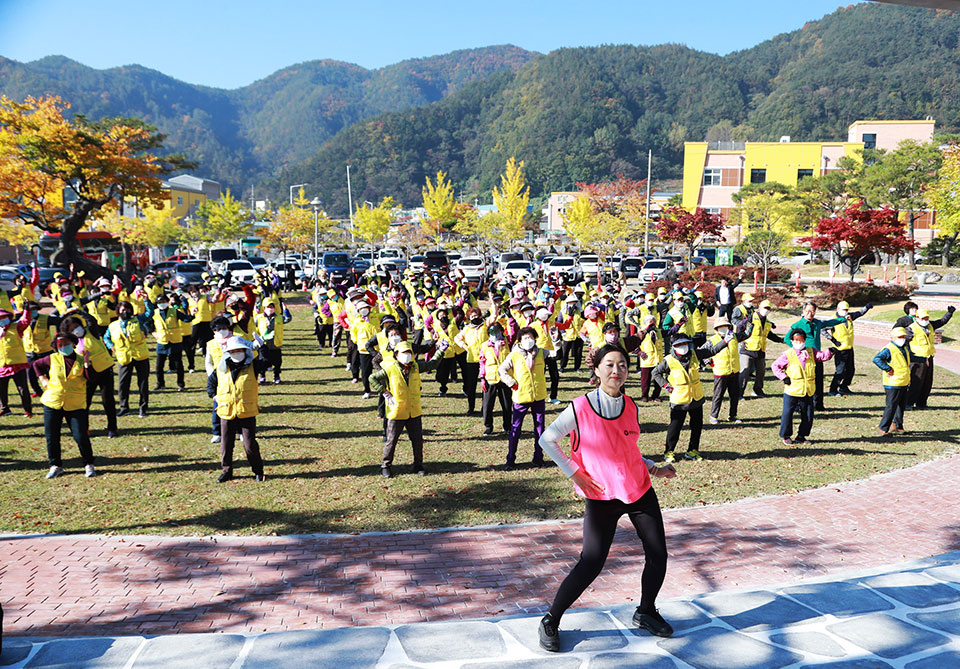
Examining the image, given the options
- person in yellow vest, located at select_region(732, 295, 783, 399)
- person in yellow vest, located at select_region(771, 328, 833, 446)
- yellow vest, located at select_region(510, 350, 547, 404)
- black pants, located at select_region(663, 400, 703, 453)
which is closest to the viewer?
yellow vest, located at select_region(510, 350, 547, 404)

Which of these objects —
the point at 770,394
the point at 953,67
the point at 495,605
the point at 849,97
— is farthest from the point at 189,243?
the point at 953,67

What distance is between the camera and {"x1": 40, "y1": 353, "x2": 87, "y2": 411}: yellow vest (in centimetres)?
774

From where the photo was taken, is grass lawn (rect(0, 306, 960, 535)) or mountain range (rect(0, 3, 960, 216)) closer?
grass lawn (rect(0, 306, 960, 535))

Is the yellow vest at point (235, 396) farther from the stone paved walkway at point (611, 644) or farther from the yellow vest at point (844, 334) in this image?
the yellow vest at point (844, 334)

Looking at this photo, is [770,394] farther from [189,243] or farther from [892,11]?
[892,11]

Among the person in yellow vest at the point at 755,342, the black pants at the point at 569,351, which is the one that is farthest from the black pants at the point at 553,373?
the person in yellow vest at the point at 755,342

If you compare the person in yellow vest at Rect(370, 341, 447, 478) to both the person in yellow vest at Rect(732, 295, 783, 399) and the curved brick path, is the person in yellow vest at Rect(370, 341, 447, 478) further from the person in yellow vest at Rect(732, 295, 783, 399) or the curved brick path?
the person in yellow vest at Rect(732, 295, 783, 399)

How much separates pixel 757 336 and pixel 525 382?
5066 mm

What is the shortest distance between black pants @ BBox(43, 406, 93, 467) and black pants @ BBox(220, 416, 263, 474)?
1.58 m

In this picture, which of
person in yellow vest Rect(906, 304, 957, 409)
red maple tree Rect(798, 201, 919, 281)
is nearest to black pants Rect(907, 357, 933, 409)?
person in yellow vest Rect(906, 304, 957, 409)

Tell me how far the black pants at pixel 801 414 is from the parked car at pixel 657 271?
73.9 ft

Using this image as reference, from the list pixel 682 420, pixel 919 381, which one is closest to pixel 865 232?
pixel 919 381

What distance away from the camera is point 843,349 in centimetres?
1178

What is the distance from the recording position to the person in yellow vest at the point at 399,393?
25.8ft
